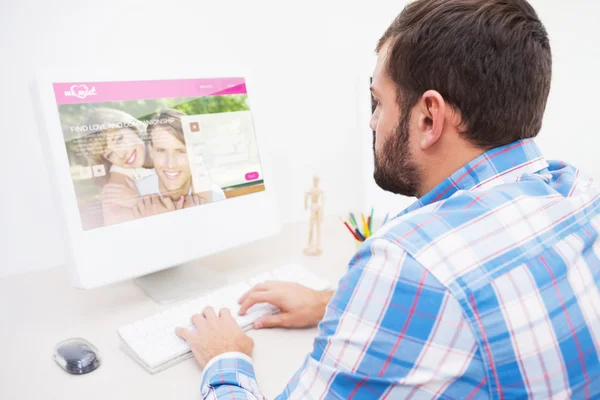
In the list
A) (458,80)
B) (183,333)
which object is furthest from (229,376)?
(458,80)

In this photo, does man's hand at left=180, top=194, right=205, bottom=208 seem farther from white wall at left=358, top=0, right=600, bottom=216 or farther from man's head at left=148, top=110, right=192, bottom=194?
white wall at left=358, top=0, right=600, bottom=216

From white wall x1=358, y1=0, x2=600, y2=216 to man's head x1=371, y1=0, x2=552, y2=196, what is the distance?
3.20 ft

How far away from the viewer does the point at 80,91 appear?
33.0 inches

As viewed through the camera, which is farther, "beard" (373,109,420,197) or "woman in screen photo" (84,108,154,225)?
"woman in screen photo" (84,108,154,225)

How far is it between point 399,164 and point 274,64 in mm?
777

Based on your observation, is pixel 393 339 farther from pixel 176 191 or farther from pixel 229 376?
pixel 176 191

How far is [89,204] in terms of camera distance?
83 cm

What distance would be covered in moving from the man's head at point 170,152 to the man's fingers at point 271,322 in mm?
310

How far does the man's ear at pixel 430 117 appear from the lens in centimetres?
63

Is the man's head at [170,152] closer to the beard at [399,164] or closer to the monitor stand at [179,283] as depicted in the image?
the monitor stand at [179,283]

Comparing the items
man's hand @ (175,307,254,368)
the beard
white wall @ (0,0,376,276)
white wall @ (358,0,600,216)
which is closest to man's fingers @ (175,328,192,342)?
man's hand @ (175,307,254,368)

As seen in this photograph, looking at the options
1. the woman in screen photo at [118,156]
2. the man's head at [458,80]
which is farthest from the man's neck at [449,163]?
the woman in screen photo at [118,156]

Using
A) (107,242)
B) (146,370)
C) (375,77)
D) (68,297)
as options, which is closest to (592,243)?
(375,77)

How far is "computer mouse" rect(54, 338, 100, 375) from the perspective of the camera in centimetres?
70
